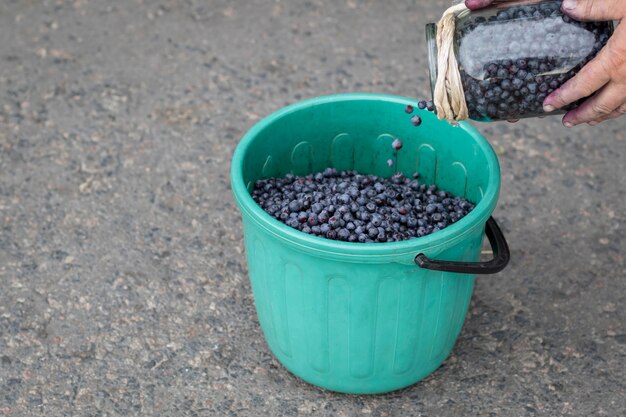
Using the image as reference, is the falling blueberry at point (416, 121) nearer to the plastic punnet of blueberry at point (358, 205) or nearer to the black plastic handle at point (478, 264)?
the plastic punnet of blueberry at point (358, 205)

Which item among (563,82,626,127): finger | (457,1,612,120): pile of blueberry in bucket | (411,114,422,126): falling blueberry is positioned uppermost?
(457,1,612,120): pile of blueberry in bucket

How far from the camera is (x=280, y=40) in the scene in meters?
3.22

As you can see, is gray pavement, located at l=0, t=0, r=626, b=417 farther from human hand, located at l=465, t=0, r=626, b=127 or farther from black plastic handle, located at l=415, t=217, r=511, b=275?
human hand, located at l=465, t=0, r=626, b=127

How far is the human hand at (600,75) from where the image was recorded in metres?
1.49

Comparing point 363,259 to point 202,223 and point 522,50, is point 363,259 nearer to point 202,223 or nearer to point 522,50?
point 522,50

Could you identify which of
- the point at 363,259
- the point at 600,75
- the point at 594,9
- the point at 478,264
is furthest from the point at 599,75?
the point at 363,259

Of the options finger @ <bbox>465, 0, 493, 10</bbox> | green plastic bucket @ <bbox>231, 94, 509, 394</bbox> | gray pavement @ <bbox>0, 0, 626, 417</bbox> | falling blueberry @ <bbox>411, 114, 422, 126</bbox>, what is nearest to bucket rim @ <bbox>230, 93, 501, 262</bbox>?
green plastic bucket @ <bbox>231, 94, 509, 394</bbox>

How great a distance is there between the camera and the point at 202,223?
2.44m

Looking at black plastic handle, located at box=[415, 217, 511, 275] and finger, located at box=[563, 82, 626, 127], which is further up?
finger, located at box=[563, 82, 626, 127]

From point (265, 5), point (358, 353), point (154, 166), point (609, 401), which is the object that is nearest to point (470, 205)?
point (358, 353)

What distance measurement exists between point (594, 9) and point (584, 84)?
0.45 feet

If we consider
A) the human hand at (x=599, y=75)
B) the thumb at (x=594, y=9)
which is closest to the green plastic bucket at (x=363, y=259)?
the human hand at (x=599, y=75)

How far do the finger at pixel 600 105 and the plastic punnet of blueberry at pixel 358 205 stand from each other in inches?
13.0

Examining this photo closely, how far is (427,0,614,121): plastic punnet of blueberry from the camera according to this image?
61.1 inches
